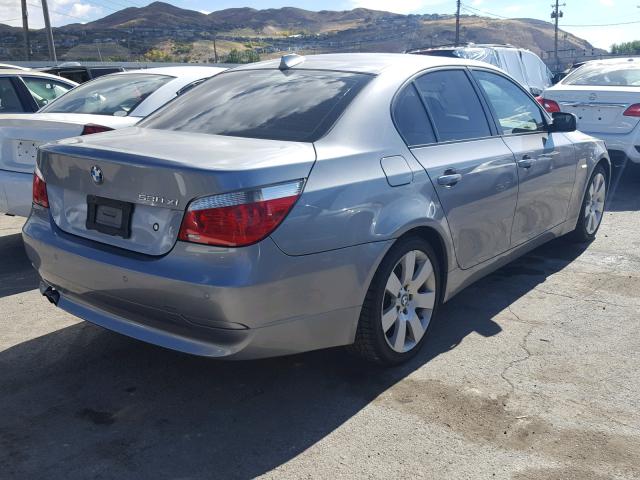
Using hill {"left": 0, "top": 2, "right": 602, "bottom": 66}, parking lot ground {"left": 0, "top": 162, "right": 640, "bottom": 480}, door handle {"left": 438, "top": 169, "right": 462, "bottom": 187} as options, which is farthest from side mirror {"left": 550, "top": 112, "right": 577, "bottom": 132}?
hill {"left": 0, "top": 2, "right": 602, "bottom": 66}

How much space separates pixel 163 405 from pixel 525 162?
286 cm

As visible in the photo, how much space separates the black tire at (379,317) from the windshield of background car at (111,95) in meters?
3.45

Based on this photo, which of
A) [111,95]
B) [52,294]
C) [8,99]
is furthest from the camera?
[8,99]

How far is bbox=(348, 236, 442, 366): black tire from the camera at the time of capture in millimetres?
3404

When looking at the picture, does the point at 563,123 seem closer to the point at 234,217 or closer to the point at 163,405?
the point at 234,217

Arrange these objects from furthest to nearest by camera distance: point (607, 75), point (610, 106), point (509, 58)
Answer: point (509, 58) → point (607, 75) → point (610, 106)

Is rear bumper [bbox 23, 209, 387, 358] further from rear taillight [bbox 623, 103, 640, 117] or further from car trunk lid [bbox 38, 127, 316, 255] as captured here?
rear taillight [bbox 623, 103, 640, 117]

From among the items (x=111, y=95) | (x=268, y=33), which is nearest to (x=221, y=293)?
(x=111, y=95)

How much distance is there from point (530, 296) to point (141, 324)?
298cm

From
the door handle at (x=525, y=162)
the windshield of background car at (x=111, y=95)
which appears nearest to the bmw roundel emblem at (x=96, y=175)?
the door handle at (x=525, y=162)

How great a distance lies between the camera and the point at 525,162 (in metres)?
4.64

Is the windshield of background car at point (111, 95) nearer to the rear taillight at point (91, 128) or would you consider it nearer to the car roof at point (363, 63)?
the rear taillight at point (91, 128)

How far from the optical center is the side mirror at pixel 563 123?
5.23 meters

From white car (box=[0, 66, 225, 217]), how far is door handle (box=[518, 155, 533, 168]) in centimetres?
244
